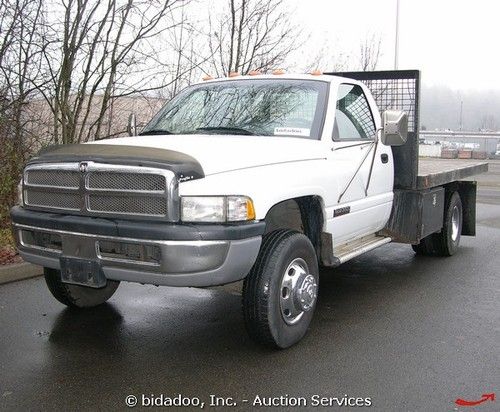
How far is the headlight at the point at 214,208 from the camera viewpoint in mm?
3654

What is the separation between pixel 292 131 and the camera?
484 centimetres

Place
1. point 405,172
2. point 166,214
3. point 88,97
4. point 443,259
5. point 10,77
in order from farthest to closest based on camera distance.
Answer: point 88,97 → point 10,77 → point 443,259 → point 405,172 → point 166,214

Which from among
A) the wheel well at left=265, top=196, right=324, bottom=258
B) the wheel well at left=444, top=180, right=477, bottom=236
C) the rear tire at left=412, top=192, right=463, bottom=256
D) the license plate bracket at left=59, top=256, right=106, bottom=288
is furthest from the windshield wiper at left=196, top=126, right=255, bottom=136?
the wheel well at left=444, top=180, right=477, bottom=236

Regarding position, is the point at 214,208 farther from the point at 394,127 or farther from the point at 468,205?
the point at 468,205

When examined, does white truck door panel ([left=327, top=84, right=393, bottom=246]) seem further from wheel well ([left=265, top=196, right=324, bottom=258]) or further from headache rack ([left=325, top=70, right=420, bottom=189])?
headache rack ([left=325, top=70, right=420, bottom=189])

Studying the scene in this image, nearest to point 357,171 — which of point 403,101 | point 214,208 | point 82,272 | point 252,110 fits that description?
point 252,110

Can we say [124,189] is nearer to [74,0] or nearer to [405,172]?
[405,172]

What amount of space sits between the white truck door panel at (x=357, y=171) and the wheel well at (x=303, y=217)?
113mm

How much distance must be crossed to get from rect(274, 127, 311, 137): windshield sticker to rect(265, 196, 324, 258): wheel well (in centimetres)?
56

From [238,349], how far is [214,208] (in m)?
1.25

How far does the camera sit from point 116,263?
379cm

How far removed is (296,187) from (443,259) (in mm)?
4243

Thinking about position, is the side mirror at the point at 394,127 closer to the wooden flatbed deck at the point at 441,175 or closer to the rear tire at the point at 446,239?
the wooden flatbed deck at the point at 441,175

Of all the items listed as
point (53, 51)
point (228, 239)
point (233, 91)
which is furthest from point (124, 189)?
point (53, 51)
